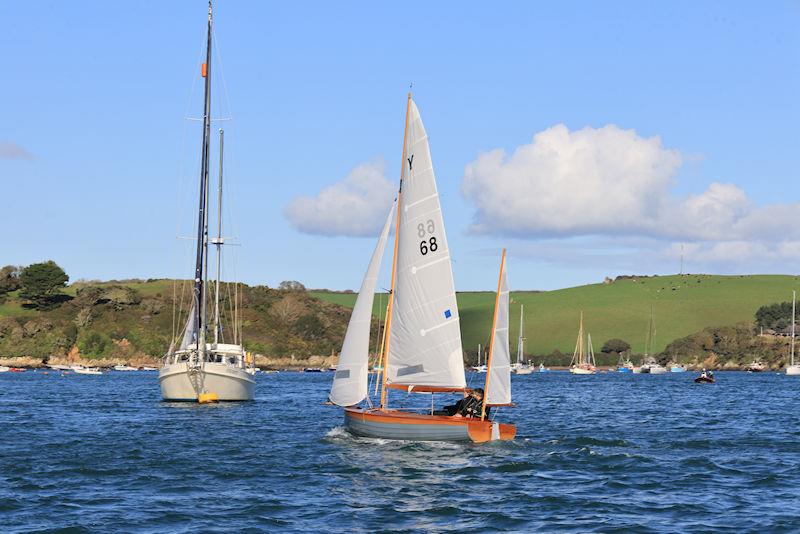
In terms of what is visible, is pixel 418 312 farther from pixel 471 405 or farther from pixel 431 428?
pixel 431 428

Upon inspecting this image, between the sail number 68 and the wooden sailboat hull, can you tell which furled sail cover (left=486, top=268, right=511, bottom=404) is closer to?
the wooden sailboat hull

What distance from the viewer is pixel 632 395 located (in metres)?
100

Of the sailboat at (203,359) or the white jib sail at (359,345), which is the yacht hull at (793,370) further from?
the white jib sail at (359,345)

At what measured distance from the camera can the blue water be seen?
28.1 m

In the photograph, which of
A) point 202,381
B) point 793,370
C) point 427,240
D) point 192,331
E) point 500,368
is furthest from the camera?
point 793,370

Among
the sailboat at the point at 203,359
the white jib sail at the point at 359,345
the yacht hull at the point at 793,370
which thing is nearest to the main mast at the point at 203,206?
the sailboat at the point at 203,359

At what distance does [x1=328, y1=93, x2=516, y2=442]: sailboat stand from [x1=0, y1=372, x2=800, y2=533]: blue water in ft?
7.02

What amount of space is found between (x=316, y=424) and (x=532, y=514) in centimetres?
2956

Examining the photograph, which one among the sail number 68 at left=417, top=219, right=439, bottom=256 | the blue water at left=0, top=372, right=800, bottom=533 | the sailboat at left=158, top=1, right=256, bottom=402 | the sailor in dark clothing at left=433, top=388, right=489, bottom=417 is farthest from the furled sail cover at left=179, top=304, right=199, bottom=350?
the sailor in dark clothing at left=433, top=388, right=489, bottom=417

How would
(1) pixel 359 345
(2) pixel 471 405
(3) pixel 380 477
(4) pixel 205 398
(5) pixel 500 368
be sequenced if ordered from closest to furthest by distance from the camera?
(3) pixel 380 477 → (5) pixel 500 368 → (2) pixel 471 405 → (1) pixel 359 345 → (4) pixel 205 398

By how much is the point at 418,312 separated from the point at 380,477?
31.0 feet

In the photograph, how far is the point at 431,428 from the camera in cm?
4088

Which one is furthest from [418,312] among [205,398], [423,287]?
[205,398]

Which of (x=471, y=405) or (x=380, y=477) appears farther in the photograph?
(x=471, y=405)
